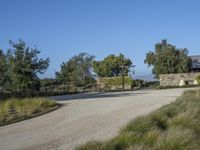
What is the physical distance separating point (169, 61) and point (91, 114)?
47.9 metres

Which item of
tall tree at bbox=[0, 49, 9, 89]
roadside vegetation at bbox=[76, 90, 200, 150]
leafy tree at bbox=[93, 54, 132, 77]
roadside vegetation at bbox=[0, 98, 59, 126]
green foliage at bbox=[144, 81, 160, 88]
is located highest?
leafy tree at bbox=[93, 54, 132, 77]

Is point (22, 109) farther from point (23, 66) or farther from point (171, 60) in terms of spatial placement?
point (171, 60)

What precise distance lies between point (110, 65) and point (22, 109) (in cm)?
5474

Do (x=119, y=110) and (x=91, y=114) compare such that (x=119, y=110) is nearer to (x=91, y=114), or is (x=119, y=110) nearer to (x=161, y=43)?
(x=91, y=114)

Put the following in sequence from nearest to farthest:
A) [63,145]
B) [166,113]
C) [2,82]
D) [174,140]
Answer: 1. [174,140]
2. [63,145]
3. [166,113]
4. [2,82]

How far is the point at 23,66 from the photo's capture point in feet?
142

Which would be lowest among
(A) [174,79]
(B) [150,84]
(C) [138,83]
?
(B) [150,84]

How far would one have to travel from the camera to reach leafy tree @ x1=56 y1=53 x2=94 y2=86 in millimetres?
73644

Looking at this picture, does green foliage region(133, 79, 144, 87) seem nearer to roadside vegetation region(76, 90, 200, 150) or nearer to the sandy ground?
the sandy ground

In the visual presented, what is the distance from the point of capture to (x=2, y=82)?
155 feet

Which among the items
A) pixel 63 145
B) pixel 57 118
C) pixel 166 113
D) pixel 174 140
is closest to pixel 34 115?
pixel 57 118

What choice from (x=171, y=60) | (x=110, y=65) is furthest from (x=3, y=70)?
(x=110, y=65)

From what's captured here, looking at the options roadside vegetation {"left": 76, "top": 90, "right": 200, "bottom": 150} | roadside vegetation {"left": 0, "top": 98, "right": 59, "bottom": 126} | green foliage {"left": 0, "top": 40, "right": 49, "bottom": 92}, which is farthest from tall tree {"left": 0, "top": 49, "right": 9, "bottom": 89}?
roadside vegetation {"left": 76, "top": 90, "right": 200, "bottom": 150}

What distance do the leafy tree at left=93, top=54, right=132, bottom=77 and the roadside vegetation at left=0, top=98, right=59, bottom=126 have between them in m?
51.9
